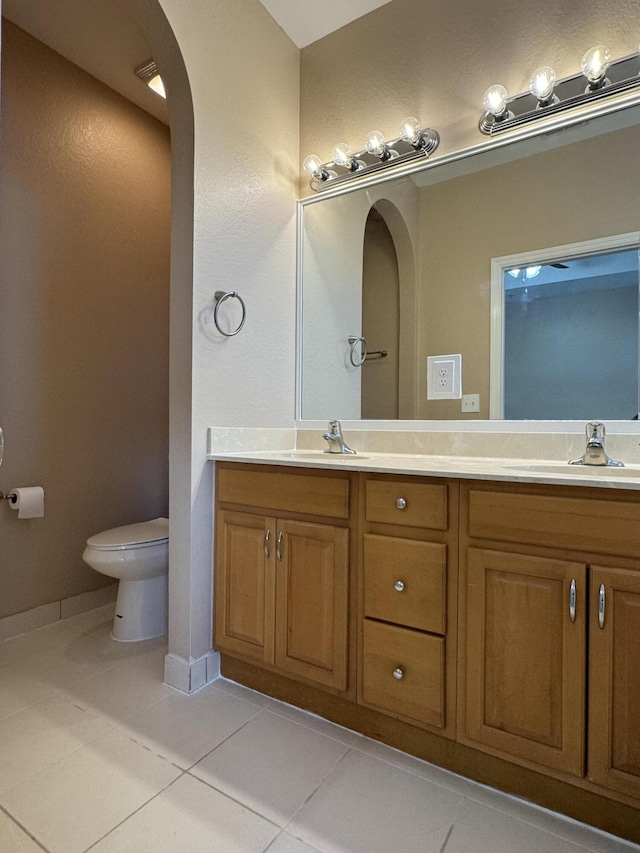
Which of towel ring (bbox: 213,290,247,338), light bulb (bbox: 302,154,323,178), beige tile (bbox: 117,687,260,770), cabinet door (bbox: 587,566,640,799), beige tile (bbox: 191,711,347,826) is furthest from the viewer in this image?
light bulb (bbox: 302,154,323,178)

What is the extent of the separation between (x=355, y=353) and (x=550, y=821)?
165cm

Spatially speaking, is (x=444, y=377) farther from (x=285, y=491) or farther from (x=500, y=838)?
(x=500, y=838)

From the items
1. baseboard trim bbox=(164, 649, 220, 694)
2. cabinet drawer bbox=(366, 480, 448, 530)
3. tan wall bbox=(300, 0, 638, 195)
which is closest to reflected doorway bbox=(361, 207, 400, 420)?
tan wall bbox=(300, 0, 638, 195)

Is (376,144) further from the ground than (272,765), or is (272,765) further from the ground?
(376,144)

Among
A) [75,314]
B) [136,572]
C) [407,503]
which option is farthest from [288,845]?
[75,314]

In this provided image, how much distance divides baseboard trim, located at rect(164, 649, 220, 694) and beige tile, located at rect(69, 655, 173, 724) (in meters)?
0.04

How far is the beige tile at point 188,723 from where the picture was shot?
1.33 meters

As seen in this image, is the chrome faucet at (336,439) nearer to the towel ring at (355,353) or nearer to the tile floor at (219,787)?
the towel ring at (355,353)

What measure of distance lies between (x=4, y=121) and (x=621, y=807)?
307cm

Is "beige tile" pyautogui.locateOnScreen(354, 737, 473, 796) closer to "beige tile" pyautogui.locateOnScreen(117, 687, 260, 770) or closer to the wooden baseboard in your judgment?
the wooden baseboard

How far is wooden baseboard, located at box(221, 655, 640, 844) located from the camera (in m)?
1.08

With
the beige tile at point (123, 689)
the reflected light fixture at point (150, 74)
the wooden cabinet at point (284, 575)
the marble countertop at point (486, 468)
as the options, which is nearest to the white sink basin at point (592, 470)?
the marble countertop at point (486, 468)

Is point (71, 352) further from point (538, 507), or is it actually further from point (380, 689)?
point (538, 507)

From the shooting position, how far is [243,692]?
1637 millimetres
